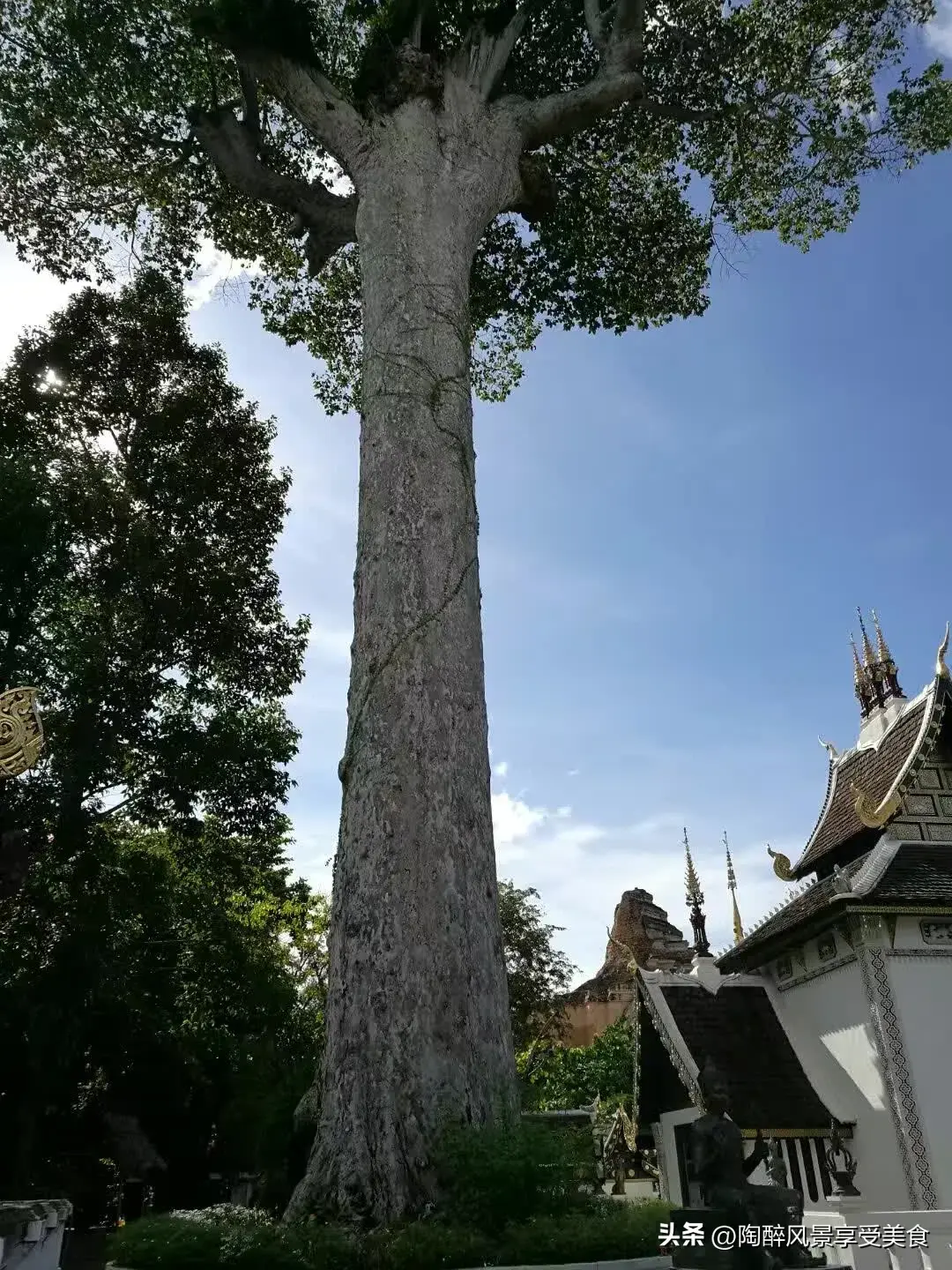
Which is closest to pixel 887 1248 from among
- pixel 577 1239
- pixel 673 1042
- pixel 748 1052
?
pixel 577 1239

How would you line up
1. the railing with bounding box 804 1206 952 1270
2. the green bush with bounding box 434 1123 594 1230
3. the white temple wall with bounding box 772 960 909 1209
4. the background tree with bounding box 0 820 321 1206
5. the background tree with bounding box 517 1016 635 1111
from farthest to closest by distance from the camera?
the background tree with bounding box 517 1016 635 1111 < the background tree with bounding box 0 820 321 1206 < the white temple wall with bounding box 772 960 909 1209 < the railing with bounding box 804 1206 952 1270 < the green bush with bounding box 434 1123 594 1230

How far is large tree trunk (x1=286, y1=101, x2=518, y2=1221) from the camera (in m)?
4.46

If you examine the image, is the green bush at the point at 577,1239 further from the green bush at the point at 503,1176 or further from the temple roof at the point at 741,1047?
the temple roof at the point at 741,1047

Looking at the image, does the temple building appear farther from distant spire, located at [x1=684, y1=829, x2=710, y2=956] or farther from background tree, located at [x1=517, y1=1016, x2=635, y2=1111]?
background tree, located at [x1=517, y1=1016, x2=635, y2=1111]

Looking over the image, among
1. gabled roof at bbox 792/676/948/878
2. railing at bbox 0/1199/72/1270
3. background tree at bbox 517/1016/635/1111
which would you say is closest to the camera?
railing at bbox 0/1199/72/1270

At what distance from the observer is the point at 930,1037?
35.9 feet

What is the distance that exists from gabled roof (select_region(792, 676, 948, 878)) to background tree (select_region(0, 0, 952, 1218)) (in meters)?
7.75

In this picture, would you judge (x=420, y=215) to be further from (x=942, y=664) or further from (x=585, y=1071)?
(x=585, y=1071)

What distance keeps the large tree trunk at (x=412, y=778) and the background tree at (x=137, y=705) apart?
27.1ft

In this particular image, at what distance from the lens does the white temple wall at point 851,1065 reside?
10.6 meters

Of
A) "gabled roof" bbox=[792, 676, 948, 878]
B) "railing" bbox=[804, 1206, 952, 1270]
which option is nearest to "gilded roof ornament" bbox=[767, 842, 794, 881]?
"gabled roof" bbox=[792, 676, 948, 878]

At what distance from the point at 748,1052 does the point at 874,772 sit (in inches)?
220

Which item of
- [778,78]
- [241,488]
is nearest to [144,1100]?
[241,488]

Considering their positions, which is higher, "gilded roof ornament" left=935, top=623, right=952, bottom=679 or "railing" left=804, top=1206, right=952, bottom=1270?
"gilded roof ornament" left=935, top=623, right=952, bottom=679
